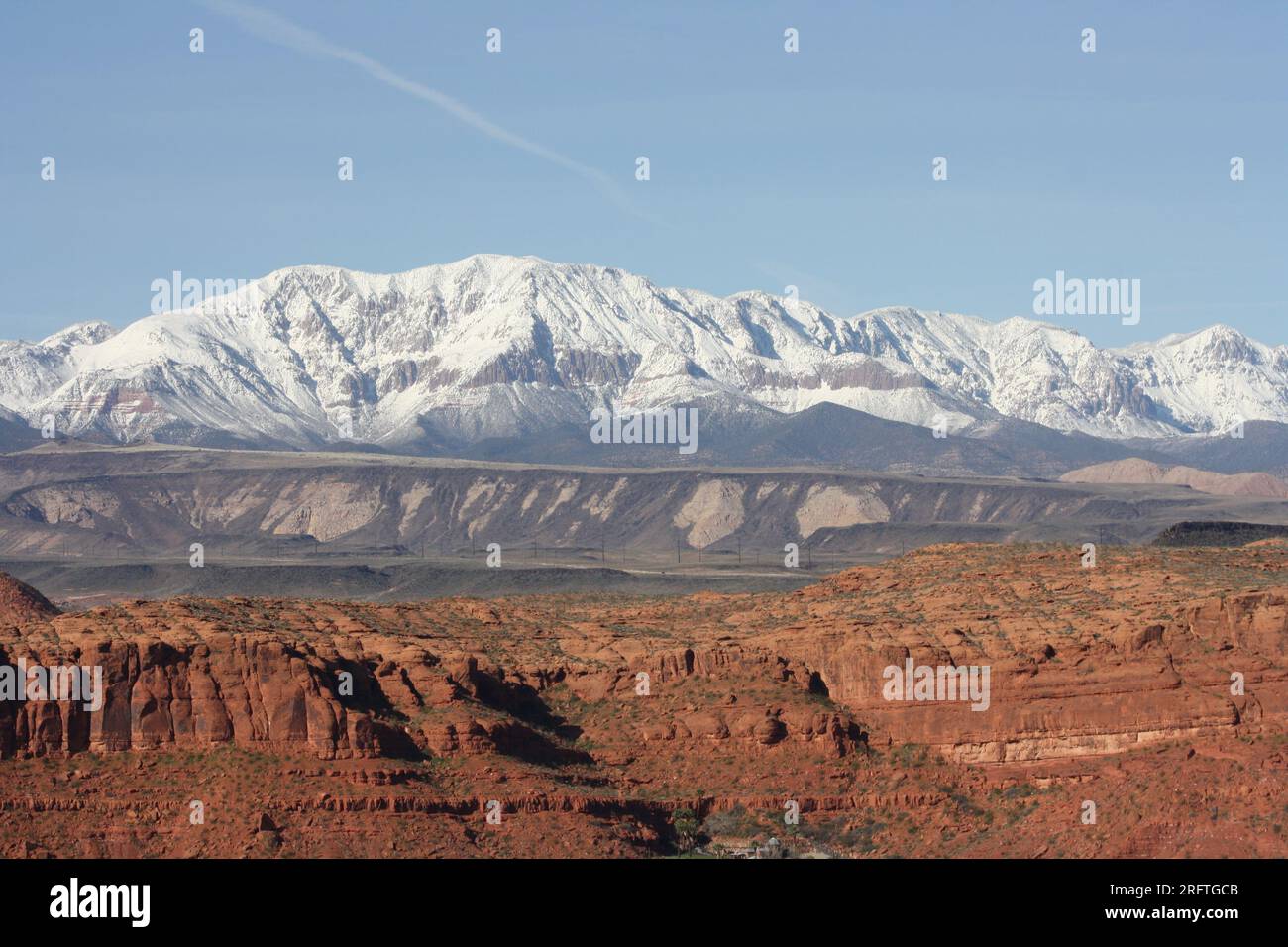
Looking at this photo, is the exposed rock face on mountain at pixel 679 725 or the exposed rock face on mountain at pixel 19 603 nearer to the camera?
the exposed rock face on mountain at pixel 679 725

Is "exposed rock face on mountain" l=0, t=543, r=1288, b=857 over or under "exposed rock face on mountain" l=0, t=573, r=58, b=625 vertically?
under

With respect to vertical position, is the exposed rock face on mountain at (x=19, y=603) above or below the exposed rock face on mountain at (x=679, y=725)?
above

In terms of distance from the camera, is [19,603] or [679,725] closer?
[679,725]

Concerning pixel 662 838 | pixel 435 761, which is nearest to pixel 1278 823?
pixel 662 838

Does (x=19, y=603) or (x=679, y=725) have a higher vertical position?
(x=19, y=603)

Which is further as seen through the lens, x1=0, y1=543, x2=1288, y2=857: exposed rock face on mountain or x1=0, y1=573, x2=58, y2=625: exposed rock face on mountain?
x1=0, y1=573, x2=58, y2=625: exposed rock face on mountain
